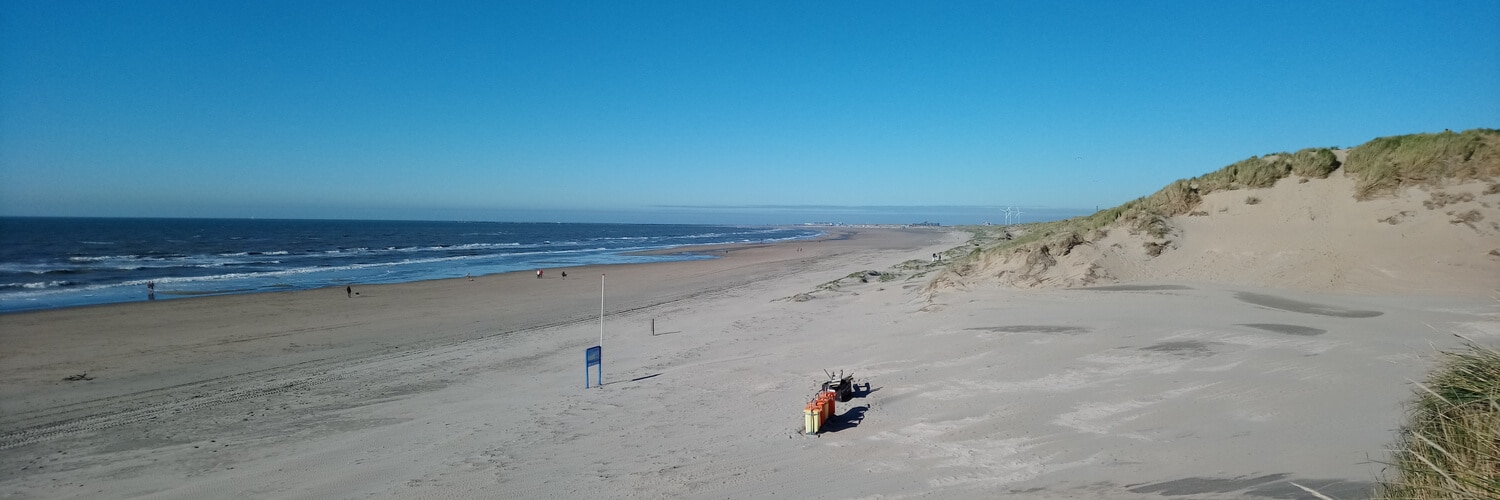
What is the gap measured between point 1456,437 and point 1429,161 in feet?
58.7

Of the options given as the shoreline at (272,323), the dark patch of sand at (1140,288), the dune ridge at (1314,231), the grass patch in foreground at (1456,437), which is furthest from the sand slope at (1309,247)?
the shoreline at (272,323)

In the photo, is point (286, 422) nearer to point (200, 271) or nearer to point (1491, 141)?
point (1491, 141)

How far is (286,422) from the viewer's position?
971cm

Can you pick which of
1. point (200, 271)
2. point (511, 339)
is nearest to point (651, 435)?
point (511, 339)

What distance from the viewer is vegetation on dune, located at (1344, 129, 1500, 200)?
49.1 ft

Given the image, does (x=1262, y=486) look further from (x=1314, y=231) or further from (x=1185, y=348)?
(x=1314, y=231)

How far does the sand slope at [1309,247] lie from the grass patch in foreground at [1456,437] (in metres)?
13.2

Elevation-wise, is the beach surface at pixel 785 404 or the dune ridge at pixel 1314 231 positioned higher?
the dune ridge at pixel 1314 231

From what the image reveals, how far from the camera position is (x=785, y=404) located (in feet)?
29.8

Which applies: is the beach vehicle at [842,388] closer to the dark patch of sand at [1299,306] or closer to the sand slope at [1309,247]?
the dark patch of sand at [1299,306]

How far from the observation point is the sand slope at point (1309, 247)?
13.4m

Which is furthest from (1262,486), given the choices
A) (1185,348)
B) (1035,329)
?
(1035,329)

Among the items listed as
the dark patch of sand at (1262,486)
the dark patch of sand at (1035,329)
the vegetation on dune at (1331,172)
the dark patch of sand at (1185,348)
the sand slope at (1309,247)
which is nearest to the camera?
the dark patch of sand at (1262,486)

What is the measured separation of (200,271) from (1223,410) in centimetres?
4451
